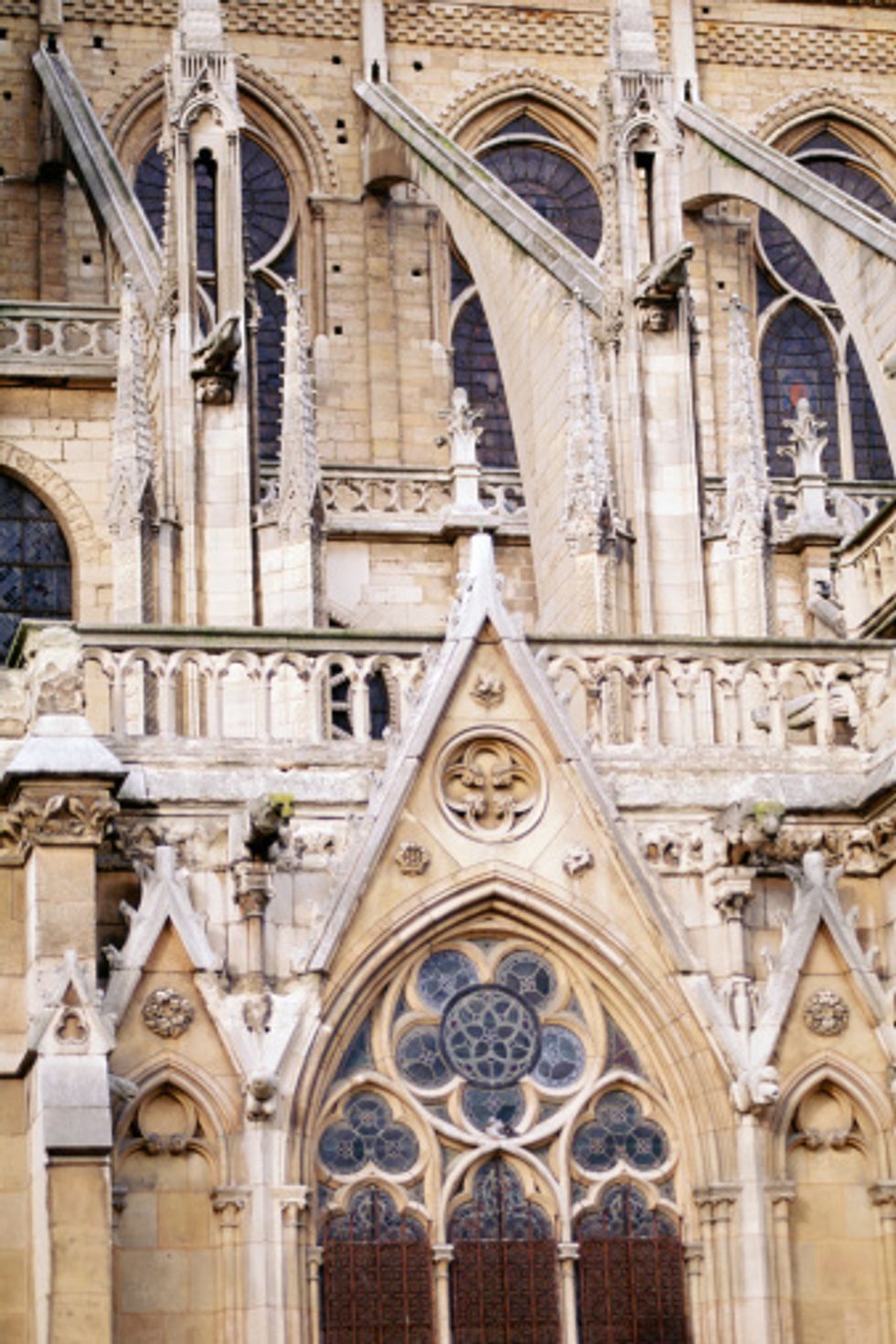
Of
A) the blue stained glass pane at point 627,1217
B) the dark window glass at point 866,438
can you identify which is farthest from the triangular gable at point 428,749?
the dark window glass at point 866,438

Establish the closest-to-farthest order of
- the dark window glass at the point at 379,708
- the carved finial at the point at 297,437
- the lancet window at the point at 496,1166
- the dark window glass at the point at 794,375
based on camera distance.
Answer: the lancet window at the point at 496,1166 → the carved finial at the point at 297,437 → the dark window glass at the point at 379,708 → the dark window glass at the point at 794,375

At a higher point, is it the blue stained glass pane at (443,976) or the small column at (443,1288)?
the blue stained glass pane at (443,976)

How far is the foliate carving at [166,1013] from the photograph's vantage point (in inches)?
667

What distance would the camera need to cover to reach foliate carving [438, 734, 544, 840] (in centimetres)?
1778

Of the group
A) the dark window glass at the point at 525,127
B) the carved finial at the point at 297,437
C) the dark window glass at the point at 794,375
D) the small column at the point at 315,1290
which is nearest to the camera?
the small column at the point at 315,1290

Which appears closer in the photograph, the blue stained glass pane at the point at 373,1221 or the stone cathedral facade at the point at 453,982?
the stone cathedral facade at the point at 453,982

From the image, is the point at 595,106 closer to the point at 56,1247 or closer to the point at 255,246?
the point at 255,246

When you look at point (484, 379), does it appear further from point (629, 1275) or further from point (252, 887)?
point (629, 1275)

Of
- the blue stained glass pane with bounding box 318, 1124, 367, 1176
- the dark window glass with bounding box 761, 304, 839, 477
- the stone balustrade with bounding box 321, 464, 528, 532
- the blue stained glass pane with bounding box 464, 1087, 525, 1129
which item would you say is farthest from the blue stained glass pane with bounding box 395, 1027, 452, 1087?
the dark window glass with bounding box 761, 304, 839, 477

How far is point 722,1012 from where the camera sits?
57.6ft

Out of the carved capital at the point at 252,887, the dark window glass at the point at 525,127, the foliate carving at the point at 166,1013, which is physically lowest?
the foliate carving at the point at 166,1013

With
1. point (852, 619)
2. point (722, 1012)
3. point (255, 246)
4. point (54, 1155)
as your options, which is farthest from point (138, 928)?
point (255, 246)

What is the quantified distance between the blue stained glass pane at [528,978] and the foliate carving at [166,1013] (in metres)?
1.77

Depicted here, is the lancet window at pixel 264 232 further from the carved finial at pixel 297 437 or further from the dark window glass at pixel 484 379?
the carved finial at pixel 297 437
